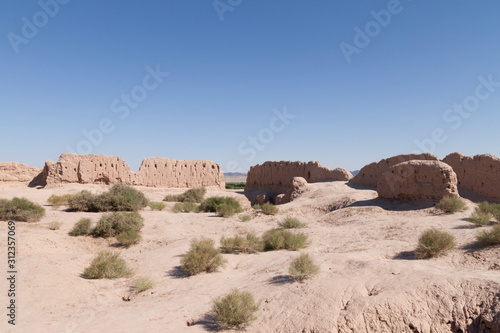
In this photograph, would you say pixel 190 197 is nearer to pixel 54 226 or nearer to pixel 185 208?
pixel 185 208

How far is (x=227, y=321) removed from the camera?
13.4 ft

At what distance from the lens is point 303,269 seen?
526cm

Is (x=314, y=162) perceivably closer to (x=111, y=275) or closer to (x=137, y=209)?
(x=137, y=209)

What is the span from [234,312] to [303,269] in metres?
1.61

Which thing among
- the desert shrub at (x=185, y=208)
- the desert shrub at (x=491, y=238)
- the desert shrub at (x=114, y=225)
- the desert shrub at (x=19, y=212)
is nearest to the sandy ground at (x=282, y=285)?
the desert shrub at (x=491, y=238)

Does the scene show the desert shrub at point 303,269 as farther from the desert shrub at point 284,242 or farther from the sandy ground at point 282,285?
the desert shrub at point 284,242

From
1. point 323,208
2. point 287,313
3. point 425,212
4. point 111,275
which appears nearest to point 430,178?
point 425,212

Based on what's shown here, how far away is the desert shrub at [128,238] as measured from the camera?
30.6 feet

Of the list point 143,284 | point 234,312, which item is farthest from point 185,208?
point 234,312

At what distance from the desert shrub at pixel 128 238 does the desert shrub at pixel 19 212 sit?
387 centimetres

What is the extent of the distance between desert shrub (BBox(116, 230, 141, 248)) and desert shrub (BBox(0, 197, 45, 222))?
3869 millimetres

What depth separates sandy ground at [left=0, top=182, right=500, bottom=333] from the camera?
165 inches

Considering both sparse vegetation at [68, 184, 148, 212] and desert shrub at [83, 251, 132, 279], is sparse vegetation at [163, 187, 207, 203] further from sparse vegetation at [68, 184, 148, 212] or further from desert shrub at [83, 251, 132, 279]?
desert shrub at [83, 251, 132, 279]

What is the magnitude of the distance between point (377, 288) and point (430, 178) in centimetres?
804
